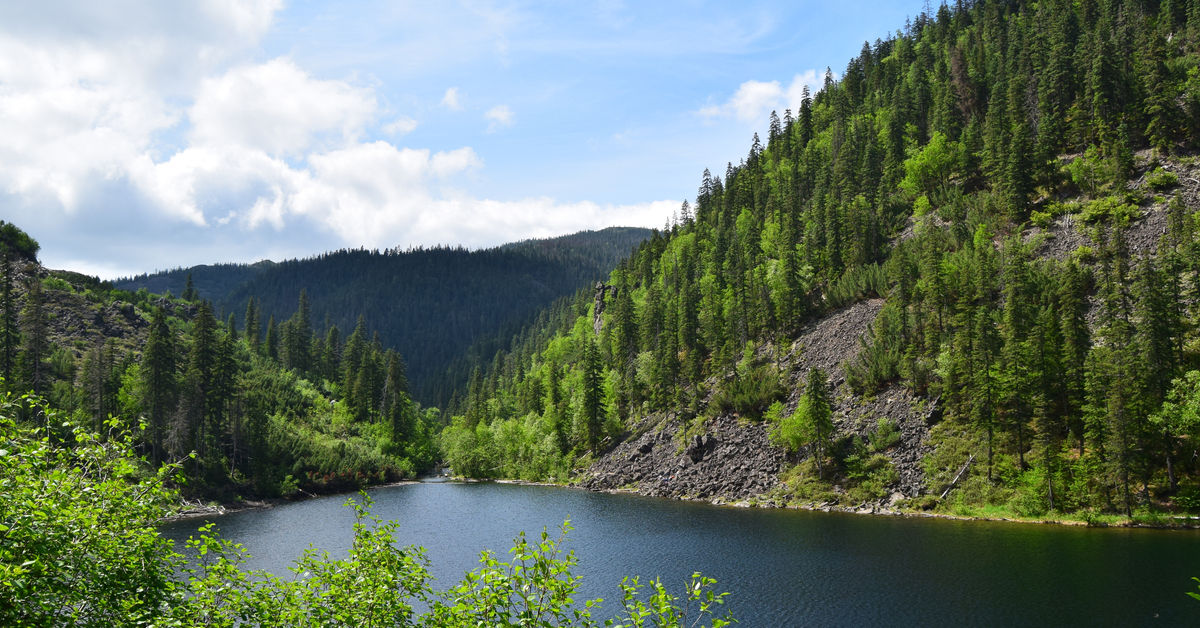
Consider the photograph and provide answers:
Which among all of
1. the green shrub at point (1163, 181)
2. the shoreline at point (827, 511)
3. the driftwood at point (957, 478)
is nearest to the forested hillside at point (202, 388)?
the shoreline at point (827, 511)

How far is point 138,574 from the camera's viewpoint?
1048 cm

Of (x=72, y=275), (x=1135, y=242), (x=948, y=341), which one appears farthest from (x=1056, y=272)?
(x=72, y=275)

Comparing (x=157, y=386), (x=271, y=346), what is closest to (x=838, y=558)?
(x=157, y=386)

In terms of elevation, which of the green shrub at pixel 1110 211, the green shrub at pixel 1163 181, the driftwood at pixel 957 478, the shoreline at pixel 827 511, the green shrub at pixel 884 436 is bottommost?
the shoreline at pixel 827 511

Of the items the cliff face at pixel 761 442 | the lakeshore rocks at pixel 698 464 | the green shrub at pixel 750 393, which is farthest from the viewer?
the green shrub at pixel 750 393

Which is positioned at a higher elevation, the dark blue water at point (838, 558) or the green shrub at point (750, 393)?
the green shrub at point (750, 393)

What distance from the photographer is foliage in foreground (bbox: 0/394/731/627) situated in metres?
9.23

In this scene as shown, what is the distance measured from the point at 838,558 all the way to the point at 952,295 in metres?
51.9

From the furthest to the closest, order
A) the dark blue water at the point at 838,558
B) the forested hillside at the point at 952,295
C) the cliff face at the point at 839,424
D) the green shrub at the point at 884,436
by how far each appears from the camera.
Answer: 1. the green shrub at the point at 884,436
2. the cliff face at the point at 839,424
3. the forested hillside at the point at 952,295
4. the dark blue water at the point at 838,558

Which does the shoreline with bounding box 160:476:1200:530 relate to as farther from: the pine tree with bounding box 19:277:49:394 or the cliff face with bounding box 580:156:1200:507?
the pine tree with bounding box 19:277:49:394

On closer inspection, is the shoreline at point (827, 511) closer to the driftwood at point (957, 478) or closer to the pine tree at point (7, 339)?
the driftwood at point (957, 478)

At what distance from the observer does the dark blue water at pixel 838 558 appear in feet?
126

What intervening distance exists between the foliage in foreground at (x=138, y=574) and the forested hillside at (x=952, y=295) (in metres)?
67.8

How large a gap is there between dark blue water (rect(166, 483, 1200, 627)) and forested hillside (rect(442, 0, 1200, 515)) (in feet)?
Answer: 34.4
